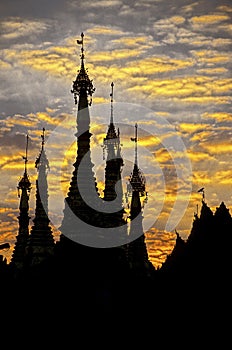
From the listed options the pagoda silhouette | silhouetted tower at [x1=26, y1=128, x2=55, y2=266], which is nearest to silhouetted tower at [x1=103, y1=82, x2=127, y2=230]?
the pagoda silhouette

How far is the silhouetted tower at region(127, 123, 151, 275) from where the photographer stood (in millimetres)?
54497

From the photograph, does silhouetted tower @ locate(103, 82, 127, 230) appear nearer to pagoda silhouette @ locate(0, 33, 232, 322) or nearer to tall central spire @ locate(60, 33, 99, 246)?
pagoda silhouette @ locate(0, 33, 232, 322)

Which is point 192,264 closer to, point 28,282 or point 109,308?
point 109,308

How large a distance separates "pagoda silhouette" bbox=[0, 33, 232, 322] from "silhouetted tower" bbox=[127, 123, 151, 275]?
89 millimetres

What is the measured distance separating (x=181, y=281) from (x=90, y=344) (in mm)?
7957

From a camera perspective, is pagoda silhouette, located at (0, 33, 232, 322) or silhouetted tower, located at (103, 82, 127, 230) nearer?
pagoda silhouette, located at (0, 33, 232, 322)

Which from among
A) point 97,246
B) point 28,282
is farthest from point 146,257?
point 28,282

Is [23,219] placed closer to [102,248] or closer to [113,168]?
[113,168]

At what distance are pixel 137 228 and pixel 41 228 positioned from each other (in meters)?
9.03

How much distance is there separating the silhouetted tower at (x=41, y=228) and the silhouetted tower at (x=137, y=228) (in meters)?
7.32

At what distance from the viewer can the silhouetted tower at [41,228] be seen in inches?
2041

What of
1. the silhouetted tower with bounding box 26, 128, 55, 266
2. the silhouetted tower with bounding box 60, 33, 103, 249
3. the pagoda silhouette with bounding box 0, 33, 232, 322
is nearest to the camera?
the pagoda silhouette with bounding box 0, 33, 232, 322

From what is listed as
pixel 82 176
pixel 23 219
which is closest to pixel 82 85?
pixel 82 176

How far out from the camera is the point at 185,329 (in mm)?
22719
